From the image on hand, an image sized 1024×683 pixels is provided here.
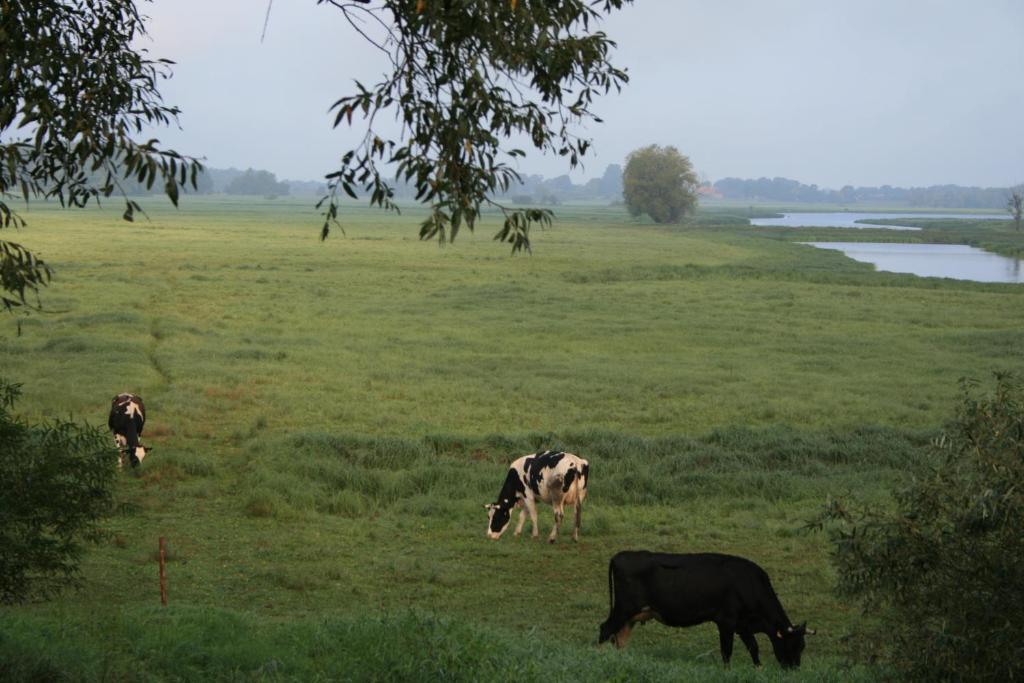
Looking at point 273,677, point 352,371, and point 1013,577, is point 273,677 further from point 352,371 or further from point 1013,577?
point 352,371

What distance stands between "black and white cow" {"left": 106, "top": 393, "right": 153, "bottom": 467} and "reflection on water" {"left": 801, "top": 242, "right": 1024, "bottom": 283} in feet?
150

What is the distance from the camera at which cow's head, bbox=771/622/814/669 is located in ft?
32.5

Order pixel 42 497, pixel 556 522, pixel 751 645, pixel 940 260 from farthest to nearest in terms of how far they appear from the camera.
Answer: pixel 940 260, pixel 556 522, pixel 751 645, pixel 42 497

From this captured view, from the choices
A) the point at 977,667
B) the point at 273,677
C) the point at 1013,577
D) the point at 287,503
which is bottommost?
the point at 287,503

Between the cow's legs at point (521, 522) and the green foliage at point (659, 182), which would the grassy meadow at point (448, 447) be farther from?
the green foliage at point (659, 182)

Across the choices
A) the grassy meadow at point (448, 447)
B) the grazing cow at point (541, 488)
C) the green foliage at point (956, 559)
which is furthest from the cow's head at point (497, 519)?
the green foliage at point (956, 559)

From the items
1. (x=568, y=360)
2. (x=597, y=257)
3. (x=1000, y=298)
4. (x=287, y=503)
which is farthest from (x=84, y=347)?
(x=597, y=257)

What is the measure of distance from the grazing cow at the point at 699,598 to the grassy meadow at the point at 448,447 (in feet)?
1.07

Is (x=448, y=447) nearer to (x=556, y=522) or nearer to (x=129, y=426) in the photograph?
(x=556, y=522)

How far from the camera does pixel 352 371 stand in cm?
2577

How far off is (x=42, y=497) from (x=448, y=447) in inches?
381

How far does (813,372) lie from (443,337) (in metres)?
10.6

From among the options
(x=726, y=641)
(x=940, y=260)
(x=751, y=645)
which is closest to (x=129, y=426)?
(x=726, y=641)

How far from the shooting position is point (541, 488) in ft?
48.0
